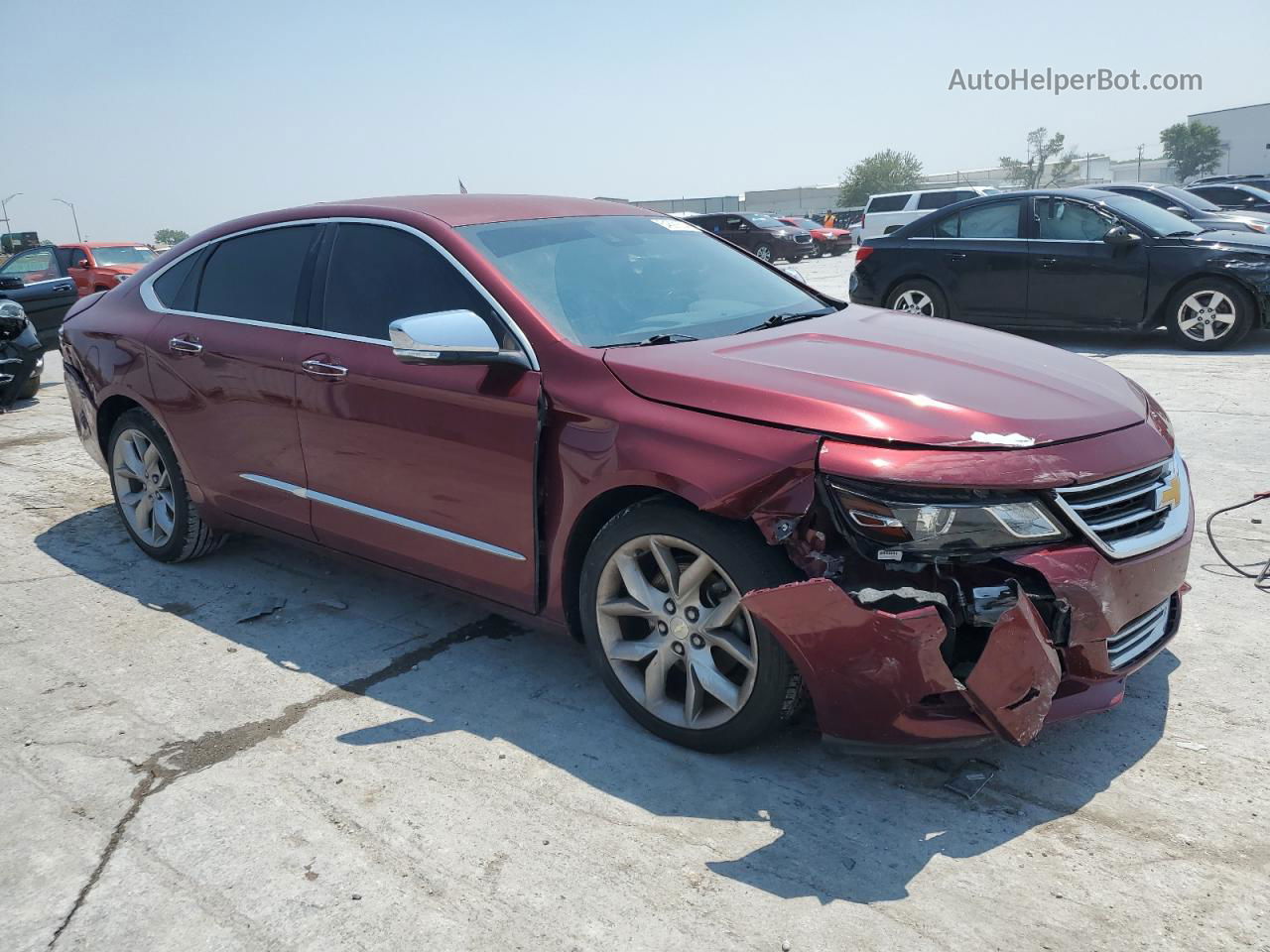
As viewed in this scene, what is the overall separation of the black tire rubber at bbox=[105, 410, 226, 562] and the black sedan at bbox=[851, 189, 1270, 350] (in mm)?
7966

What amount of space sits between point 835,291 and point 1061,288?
7105 mm

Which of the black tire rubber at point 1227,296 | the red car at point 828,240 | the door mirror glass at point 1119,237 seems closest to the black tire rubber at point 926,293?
the door mirror glass at point 1119,237

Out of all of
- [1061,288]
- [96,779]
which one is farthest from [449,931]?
[1061,288]

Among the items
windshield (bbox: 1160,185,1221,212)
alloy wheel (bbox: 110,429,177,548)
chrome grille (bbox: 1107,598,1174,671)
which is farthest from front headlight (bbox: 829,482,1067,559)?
windshield (bbox: 1160,185,1221,212)

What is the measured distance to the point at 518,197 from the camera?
439cm

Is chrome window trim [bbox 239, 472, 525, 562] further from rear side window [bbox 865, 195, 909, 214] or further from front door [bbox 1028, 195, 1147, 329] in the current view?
rear side window [bbox 865, 195, 909, 214]

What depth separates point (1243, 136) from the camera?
87.5 metres

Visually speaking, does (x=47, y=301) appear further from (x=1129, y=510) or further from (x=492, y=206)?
(x=1129, y=510)

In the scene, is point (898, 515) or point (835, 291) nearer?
point (898, 515)

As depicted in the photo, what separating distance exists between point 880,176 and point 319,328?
91978 millimetres

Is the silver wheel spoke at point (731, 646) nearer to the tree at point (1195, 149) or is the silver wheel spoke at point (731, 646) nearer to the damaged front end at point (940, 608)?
the damaged front end at point (940, 608)

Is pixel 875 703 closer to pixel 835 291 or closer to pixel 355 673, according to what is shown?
pixel 355 673

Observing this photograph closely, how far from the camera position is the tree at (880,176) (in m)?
86.8

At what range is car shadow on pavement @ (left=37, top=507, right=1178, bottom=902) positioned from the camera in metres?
2.72
